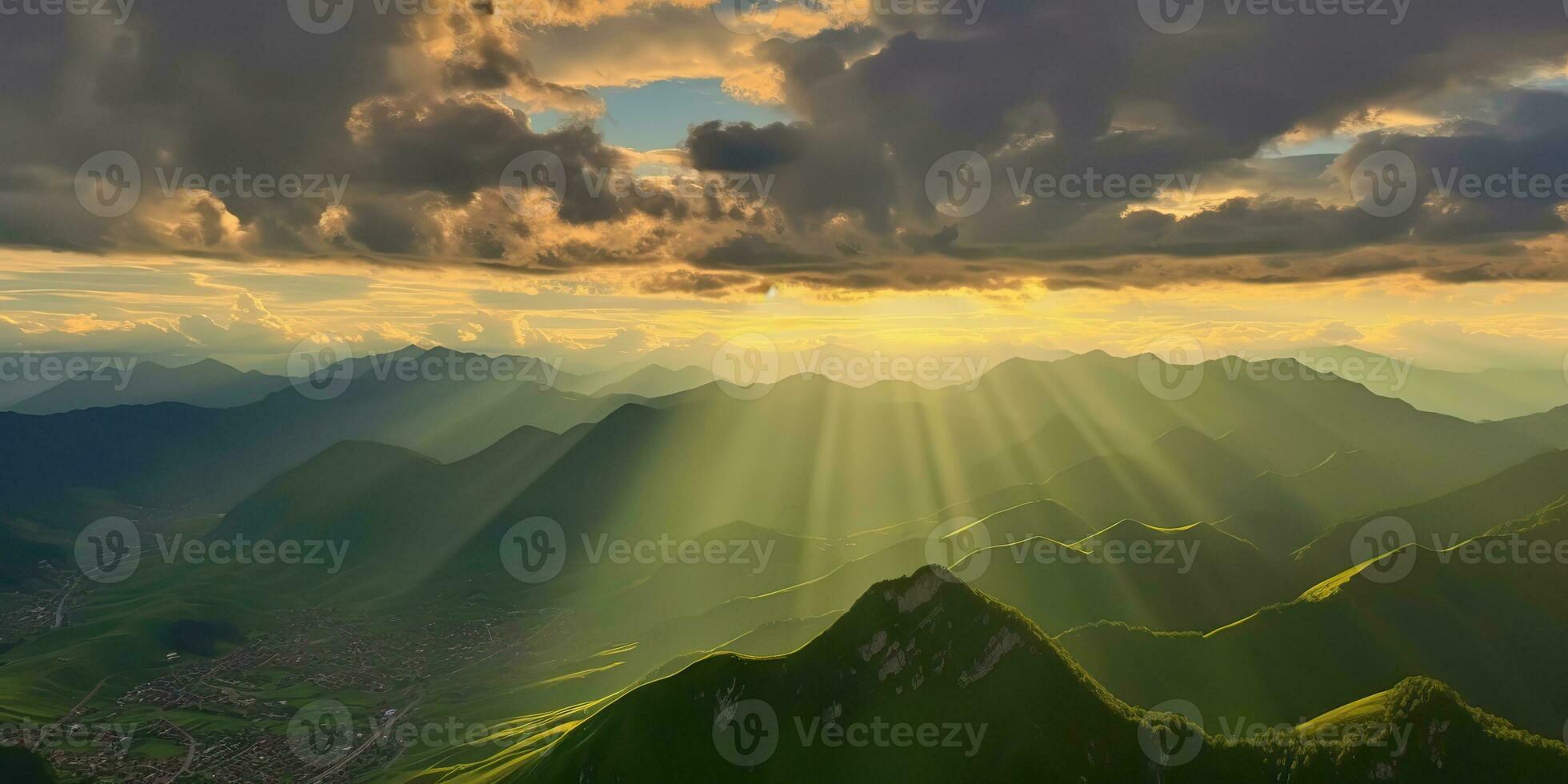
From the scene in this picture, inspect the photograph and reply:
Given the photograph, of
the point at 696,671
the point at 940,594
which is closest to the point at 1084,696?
the point at 940,594

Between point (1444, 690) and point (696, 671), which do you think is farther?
point (696, 671)

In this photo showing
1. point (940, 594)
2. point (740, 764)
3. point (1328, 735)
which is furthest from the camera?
point (940, 594)

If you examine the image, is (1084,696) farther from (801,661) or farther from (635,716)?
(635,716)

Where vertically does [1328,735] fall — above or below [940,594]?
below

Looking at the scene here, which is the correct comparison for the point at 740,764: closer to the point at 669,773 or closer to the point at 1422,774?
the point at 669,773

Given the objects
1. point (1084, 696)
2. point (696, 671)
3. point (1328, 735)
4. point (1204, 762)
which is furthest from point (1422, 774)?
point (696, 671)

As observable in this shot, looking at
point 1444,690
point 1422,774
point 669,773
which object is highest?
point 1444,690

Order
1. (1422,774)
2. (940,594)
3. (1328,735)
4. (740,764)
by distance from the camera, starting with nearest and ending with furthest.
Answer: (1422,774)
(1328,735)
(740,764)
(940,594)

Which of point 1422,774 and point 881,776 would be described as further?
point 881,776

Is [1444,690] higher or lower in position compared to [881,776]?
higher
